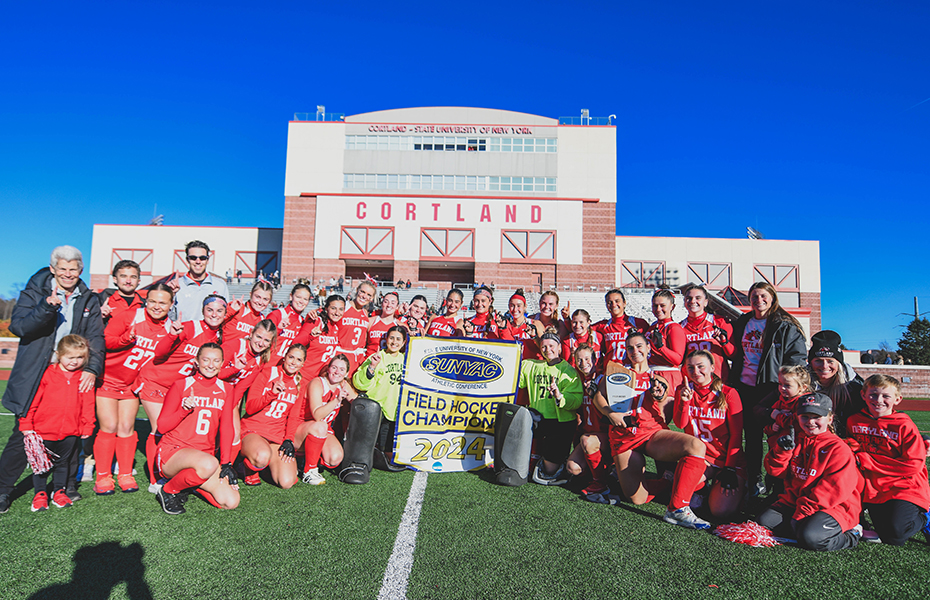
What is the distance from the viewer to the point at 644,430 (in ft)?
14.6

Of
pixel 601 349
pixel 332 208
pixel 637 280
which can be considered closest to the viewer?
pixel 601 349

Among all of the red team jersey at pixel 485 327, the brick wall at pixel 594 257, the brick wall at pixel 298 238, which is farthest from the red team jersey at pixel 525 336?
the brick wall at pixel 298 238

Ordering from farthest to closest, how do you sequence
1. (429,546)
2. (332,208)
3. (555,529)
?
1. (332,208)
2. (555,529)
3. (429,546)

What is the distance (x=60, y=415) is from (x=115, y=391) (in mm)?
593

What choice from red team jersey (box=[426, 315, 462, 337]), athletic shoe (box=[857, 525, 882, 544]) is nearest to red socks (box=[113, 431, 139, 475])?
red team jersey (box=[426, 315, 462, 337])

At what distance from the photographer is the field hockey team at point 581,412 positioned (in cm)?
374

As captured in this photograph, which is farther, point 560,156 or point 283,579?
point 560,156

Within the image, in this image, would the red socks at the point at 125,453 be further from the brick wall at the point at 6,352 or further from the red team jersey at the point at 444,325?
the brick wall at the point at 6,352

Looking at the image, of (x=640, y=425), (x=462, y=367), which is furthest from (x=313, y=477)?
(x=640, y=425)

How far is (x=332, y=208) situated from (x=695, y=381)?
35583 millimetres

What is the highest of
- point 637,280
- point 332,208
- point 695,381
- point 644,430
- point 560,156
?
point 560,156

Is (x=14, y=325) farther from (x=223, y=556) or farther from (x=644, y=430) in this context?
(x=644, y=430)

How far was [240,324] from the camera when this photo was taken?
18.5ft

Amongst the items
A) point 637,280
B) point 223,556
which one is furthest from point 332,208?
point 223,556
